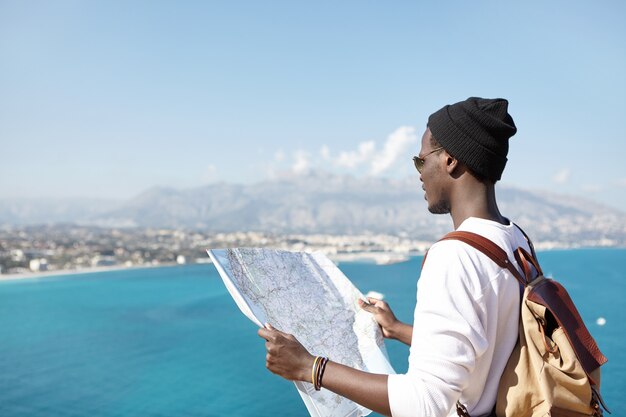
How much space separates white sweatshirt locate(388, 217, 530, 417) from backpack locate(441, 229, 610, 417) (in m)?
0.02

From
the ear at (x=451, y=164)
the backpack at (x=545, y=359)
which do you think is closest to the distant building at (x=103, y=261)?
the ear at (x=451, y=164)

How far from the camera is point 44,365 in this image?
2219 centimetres

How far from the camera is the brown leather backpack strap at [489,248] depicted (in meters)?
0.92

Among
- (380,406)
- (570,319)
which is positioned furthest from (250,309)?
(570,319)

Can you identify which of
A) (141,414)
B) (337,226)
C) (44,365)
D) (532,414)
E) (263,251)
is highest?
(263,251)

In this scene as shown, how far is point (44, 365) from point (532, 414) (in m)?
24.8

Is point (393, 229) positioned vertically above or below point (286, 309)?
below

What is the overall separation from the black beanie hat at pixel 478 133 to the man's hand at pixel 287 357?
0.48 metres

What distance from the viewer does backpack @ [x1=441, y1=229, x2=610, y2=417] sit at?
0.89m

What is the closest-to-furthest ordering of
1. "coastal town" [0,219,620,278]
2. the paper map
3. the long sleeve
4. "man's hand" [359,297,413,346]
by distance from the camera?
the long sleeve → the paper map → "man's hand" [359,297,413,346] → "coastal town" [0,219,620,278]

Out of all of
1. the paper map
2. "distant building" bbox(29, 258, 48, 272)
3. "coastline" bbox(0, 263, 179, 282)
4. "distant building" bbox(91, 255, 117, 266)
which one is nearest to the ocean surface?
"coastline" bbox(0, 263, 179, 282)

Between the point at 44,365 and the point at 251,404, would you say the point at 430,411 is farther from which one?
the point at 44,365

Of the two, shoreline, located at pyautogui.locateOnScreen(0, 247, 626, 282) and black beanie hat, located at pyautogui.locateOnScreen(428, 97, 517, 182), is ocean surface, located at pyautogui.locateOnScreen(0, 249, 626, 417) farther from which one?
black beanie hat, located at pyautogui.locateOnScreen(428, 97, 517, 182)

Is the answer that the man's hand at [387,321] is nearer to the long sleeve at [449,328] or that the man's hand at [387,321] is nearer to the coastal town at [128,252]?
the long sleeve at [449,328]
